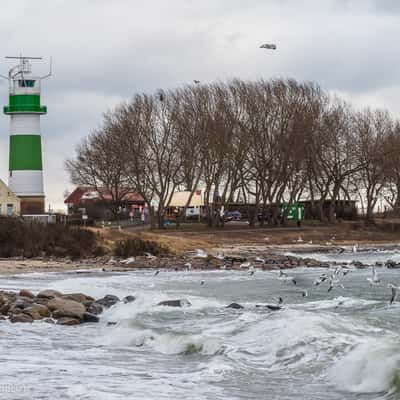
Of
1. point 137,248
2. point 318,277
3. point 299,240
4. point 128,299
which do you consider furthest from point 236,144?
point 128,299

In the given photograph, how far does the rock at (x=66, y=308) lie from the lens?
22688 mm

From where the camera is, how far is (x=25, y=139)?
7050cm

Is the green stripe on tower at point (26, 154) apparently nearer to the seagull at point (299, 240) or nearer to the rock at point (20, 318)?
the seagull at point (299, 240)

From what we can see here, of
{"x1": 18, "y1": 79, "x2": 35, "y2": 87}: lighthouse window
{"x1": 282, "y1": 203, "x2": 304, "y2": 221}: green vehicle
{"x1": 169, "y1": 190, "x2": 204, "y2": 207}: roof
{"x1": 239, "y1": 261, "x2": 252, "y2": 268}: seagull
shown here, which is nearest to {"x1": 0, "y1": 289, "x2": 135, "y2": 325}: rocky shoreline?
{"x1": 239, "y1": 261, "x2": 252, "y2": 268}: seagull

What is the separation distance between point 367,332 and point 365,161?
63421mm

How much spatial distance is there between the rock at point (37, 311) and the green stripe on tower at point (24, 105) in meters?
49.1

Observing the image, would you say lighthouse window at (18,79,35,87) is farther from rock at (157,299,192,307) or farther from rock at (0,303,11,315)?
rock at (0,303,11,315)

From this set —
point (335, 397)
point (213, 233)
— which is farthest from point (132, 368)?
point (213, 233)

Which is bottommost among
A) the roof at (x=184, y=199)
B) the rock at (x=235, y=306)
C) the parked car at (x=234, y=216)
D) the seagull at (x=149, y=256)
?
the rock at (x=235, y=306)

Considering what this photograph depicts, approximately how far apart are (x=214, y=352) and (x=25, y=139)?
5479 centimetres

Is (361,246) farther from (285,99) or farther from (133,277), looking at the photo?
(133,277)

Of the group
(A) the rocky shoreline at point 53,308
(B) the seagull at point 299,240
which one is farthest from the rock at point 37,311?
(B) the seagull at point 299,240

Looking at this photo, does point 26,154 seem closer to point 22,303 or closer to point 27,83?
point 27,83

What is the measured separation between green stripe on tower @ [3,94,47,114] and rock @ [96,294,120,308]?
45.5 meters
